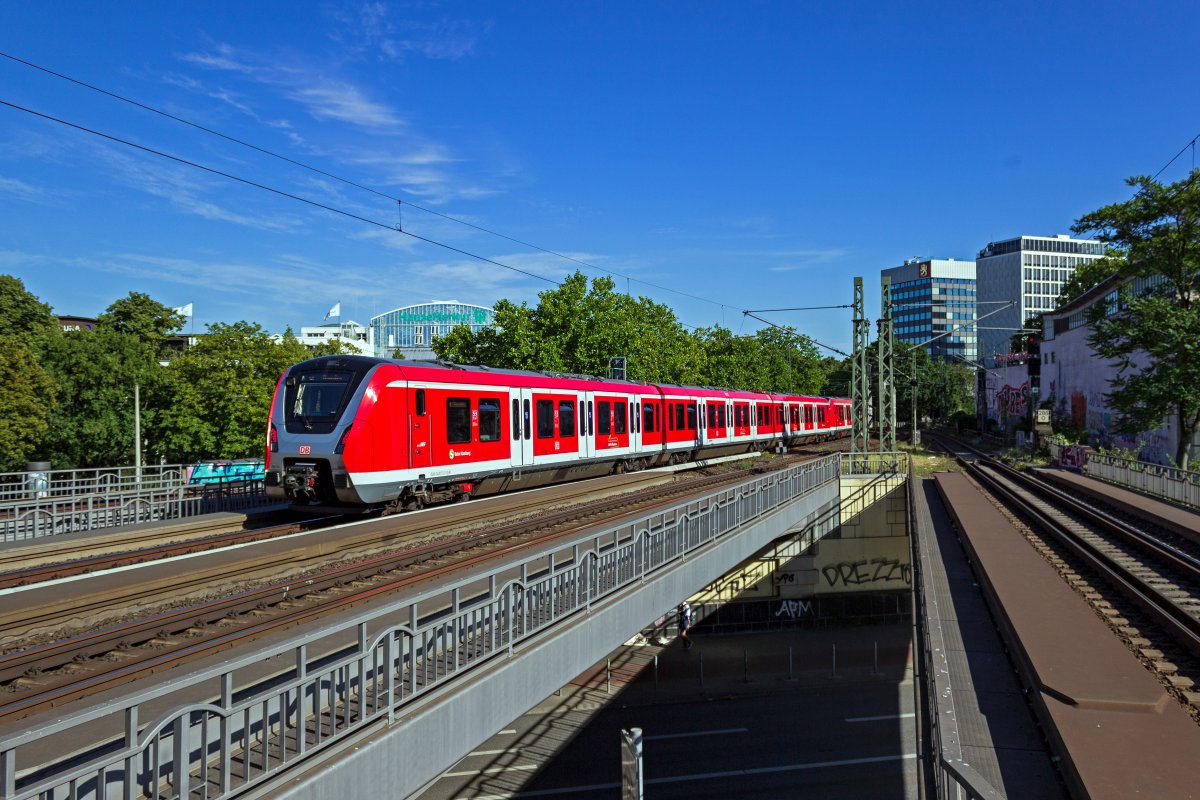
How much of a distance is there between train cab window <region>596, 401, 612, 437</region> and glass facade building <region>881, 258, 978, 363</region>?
141442 mm

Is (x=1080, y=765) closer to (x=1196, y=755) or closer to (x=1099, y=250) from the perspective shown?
(x=1196, y=755)

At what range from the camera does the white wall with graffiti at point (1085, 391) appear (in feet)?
123

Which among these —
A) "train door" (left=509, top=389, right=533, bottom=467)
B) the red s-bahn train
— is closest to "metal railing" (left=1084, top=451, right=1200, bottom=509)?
the red s-bahn train

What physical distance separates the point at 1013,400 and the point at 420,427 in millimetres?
64073

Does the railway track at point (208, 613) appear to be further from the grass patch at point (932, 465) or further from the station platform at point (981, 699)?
the grass patch at point (932, 465)

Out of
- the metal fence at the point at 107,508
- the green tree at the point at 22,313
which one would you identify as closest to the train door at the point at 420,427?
the metal fence at the point at 107,508

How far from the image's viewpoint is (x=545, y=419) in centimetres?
2261

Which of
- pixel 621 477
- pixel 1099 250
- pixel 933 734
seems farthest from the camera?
pixel 1099 250

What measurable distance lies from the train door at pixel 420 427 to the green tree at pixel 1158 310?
22.0 meters

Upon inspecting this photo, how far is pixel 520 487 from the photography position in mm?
23656


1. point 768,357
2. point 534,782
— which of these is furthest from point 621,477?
point 768,357

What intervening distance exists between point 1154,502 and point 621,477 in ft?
47.8

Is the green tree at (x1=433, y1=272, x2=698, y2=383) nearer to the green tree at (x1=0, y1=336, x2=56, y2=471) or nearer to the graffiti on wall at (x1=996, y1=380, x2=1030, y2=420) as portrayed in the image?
the green tree at (x1=0, y1=336, x2=56, y2=471)

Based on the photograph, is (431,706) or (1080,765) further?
(431,706)
